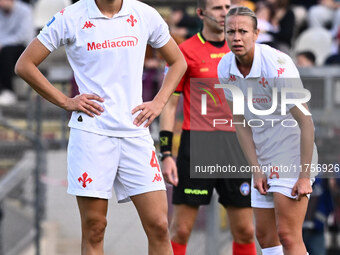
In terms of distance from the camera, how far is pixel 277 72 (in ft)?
20.0

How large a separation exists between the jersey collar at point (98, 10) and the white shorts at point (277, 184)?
1.54 metres

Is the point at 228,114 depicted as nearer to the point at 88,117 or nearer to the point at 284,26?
the point at 88,117

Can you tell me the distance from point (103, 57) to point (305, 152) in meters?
1.56

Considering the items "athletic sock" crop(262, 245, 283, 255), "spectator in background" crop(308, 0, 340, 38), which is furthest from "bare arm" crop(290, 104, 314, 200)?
"spectator in background" crop(308, 0, 340, 38)

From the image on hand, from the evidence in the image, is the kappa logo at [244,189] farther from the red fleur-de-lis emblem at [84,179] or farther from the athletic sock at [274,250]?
the red fleur-de-lis emblem at [84,179]

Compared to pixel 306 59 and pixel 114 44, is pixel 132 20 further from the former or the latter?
pixel 306 59

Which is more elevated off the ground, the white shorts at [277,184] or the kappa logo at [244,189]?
the white shorts at [277,184]

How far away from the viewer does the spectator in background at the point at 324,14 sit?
532 inches

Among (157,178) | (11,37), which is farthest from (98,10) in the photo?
(11,37)

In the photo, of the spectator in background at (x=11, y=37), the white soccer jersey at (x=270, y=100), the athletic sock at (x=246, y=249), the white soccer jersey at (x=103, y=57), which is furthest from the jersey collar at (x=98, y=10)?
the spectator in background at (x=11, y=37)

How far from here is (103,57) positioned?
5.71 m

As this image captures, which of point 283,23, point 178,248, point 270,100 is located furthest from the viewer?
point 283,23

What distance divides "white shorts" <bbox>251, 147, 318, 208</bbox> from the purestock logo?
140cm

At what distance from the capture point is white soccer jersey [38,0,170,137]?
573 cm
